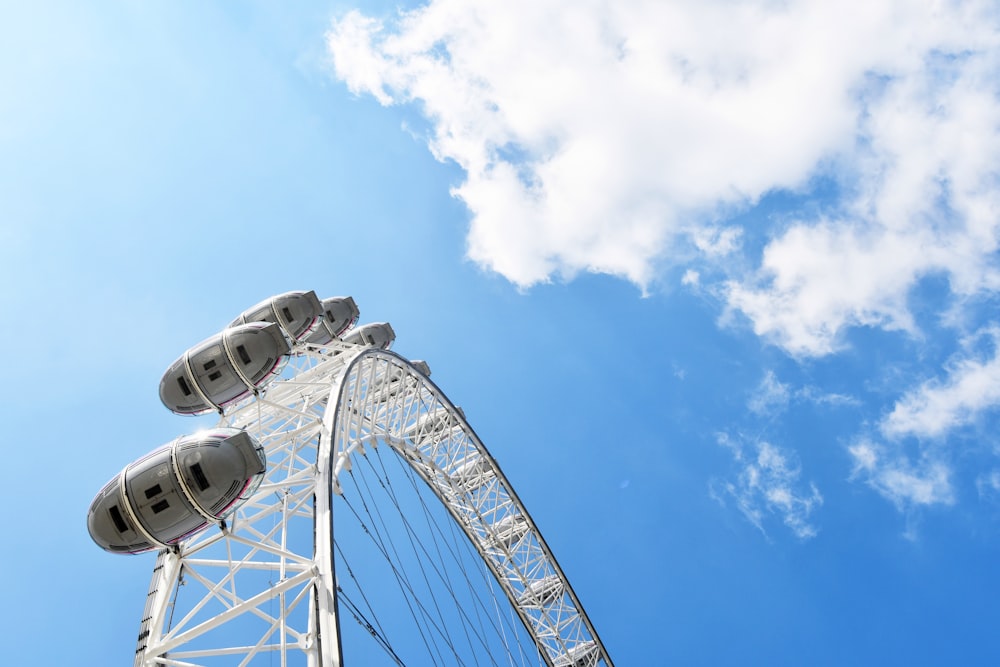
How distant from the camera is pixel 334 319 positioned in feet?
70.3

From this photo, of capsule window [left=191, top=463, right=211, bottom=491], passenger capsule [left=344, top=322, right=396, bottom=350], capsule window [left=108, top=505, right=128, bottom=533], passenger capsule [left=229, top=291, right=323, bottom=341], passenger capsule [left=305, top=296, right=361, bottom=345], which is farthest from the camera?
passenger capsule [left=344, top=322, right=396, bottom=350]

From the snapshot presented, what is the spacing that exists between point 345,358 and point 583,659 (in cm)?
2016

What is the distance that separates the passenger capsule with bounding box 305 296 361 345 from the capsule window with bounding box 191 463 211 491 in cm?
1129

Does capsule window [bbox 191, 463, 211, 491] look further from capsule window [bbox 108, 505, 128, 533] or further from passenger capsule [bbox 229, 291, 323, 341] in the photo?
passenger capsule [bbox 229, 291, 323, 341]

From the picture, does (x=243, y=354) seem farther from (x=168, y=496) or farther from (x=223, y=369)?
(x=168, y=496)

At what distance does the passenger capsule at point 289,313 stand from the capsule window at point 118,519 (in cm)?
838

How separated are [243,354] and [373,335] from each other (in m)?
13.7

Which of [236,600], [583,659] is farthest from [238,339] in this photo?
[583,659]

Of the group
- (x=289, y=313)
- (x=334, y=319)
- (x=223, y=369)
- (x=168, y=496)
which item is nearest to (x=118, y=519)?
(x=168, y=496)

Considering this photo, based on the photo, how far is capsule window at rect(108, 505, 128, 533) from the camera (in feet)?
29.1

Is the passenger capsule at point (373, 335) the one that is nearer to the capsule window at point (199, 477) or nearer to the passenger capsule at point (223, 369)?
the passenger capsule at point (223, 369)

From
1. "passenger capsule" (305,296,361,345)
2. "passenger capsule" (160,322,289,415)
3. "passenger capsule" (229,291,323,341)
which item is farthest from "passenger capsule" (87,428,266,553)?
"passenger capsule" (305,296,361,345)

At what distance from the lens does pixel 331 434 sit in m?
13.6

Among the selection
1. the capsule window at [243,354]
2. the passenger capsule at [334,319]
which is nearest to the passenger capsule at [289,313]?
the passenger capsule at [334,319]
